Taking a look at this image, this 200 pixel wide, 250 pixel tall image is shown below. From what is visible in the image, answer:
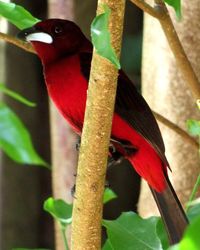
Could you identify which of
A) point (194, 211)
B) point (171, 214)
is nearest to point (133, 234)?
point (194, 211)

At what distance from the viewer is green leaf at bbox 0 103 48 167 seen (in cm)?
126

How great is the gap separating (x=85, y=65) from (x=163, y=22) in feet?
1.09

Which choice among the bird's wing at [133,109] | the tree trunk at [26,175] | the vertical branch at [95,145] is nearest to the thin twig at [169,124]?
the bird's wing at [133,109]

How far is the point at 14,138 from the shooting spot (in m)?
1.28

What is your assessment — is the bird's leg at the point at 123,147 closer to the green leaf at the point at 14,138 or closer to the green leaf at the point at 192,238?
the green leaf at the point at 14,138

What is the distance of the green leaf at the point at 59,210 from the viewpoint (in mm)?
1245

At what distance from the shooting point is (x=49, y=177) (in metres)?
2.84

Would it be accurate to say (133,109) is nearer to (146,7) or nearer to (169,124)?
(169,124)

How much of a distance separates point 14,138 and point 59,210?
0.53 ft

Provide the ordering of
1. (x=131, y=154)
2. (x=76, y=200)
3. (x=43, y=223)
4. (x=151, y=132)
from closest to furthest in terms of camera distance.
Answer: (x=76, y=200) < (x=151, y=132) < (x=131, y=154) < (x=43, y=223)

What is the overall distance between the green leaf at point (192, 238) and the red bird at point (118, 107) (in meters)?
0.81

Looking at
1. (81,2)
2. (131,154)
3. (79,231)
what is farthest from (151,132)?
(81,2)

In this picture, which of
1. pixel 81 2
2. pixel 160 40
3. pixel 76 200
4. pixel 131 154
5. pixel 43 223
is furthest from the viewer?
pixel 43 223

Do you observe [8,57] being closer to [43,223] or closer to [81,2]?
Answer: [81,2]
